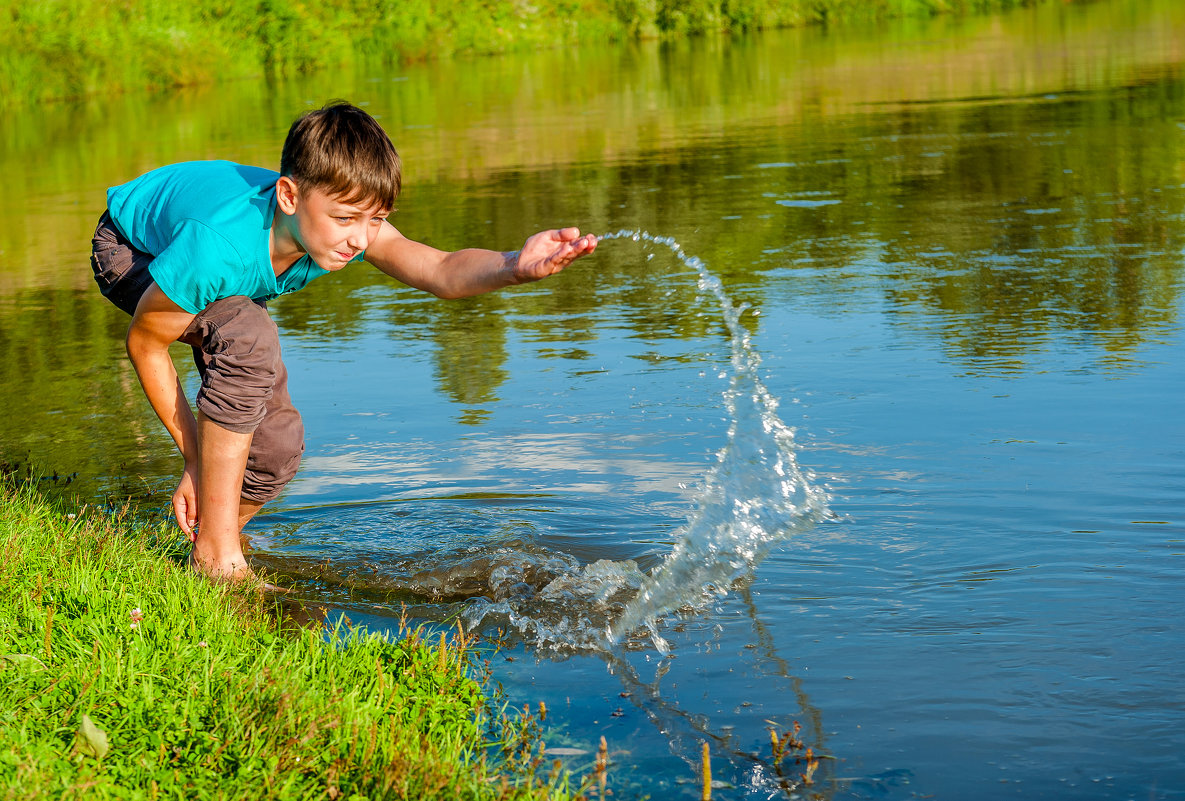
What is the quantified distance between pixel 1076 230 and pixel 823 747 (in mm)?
7044

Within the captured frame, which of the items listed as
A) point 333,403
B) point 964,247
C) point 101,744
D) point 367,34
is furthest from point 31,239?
point 367,34

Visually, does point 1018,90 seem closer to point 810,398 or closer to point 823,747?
point 810,398

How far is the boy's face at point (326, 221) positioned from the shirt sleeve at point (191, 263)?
219mm

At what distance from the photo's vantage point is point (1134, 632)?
3.71 meters

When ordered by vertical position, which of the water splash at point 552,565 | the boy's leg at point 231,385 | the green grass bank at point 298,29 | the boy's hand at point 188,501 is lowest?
the water splash at point 552,565

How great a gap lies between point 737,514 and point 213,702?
7.31 feet

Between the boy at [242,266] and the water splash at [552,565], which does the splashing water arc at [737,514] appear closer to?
the water splash at [552,565]

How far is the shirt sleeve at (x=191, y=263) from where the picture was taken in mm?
3746

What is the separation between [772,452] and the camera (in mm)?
5414

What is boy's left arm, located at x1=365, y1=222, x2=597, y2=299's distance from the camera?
3617mm

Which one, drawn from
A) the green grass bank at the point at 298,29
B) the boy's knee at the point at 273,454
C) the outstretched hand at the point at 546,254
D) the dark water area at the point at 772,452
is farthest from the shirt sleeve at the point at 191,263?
the green grass bank at the point at 298,29

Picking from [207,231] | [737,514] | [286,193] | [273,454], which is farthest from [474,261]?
[737,514]

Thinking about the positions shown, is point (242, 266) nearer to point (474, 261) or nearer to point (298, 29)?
point (474, 261)

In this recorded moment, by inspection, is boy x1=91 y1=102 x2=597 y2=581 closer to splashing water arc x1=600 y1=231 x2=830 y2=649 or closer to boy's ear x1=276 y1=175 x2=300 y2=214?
boy's ear x1=276 y1=175 x2=300 y2=214
